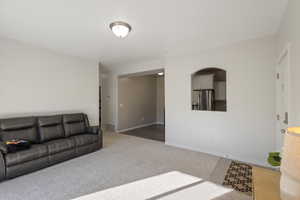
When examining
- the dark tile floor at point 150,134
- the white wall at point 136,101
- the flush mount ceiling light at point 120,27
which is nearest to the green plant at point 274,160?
the flush mount ceiling light at point 120,27

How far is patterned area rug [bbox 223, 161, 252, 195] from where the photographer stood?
7.54 ft

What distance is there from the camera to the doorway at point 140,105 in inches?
244

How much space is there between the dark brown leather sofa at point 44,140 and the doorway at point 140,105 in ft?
7.12

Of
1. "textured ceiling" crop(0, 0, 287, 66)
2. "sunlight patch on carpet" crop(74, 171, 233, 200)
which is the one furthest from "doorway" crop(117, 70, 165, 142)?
"sunlight patch on carpet" crop(74, 171, 233, 200)

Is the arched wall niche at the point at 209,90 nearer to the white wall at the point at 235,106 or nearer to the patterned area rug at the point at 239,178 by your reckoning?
the white wall at the point at 235,106

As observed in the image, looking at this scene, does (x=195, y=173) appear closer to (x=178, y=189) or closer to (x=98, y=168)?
(x=178, y=189)

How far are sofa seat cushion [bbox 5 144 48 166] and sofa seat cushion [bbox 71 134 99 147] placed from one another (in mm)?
645

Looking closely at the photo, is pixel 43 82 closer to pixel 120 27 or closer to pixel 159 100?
pixel 120 27

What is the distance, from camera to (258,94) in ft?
10.1

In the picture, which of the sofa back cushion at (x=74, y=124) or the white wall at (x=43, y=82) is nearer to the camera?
the white wall at (x=43, y=82)

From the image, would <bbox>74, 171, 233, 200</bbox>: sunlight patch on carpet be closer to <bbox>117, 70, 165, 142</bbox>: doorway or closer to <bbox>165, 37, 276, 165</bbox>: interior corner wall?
<bbox>165, 37, 276, 165</bbox>: interior corner wall

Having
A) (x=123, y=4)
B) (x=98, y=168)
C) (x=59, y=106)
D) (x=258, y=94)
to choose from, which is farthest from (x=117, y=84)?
(x=258, y=94)

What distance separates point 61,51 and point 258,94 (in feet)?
15.6

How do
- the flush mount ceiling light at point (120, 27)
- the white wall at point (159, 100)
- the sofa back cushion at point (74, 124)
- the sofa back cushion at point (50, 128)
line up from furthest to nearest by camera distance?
1. the white wall at point (159, 100)
2. the sofa back cushion at point (74, 124)
3. the sofa back cushion at point (50, 128)
4. the flush mount ceiling light at point (120, 27)
